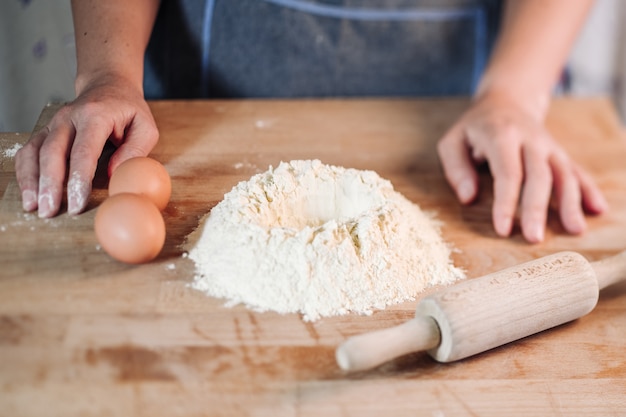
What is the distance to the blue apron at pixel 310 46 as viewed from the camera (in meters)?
1.38

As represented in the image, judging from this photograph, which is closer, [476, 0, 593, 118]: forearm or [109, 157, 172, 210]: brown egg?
[109, 157, 172, 210]: brown egg

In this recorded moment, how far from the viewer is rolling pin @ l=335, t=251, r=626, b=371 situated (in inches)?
28.9

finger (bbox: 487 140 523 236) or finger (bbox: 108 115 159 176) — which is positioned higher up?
finger (bbox: 108 115 159 176)

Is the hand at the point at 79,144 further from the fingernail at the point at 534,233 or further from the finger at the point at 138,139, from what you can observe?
the fingernail at the point at 534,233

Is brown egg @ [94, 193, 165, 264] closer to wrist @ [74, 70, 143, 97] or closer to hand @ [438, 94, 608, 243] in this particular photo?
wrist @ [74, 70, 143, 97]

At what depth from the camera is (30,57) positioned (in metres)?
1.00

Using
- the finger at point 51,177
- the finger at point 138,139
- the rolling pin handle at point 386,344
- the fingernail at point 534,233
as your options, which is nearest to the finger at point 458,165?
the fingernail at point 534,233

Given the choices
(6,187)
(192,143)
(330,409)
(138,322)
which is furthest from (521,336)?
(6,187)

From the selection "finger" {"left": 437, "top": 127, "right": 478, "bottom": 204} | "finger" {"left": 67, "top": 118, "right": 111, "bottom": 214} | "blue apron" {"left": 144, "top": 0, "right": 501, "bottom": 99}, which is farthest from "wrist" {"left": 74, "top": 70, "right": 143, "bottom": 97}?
"finger" {"left": 437, "top": 127, "right": 478, "bottom": 204}

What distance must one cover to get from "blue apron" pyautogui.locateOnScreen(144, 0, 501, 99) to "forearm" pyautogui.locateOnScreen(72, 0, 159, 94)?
0.60ft

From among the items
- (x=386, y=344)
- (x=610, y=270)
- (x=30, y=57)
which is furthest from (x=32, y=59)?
(x=610, y=270)

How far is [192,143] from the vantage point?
3.75 feet

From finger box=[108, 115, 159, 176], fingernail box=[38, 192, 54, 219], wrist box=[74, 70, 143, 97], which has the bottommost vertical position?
fingernail box=[38, 192, 54, 219]

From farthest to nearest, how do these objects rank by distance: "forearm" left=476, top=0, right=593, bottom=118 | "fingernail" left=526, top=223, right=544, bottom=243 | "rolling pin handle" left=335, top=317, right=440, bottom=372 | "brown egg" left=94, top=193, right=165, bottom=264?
"forearm" left=476, top=0, right=593, bottom=118, "fingernail" left=526, top=223, right=544, bottom=243, "brown egg" left=94, top=193, right=165, bottom=264, "rolling pin handle" left=335, top=317, right=440, bottom=372
